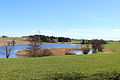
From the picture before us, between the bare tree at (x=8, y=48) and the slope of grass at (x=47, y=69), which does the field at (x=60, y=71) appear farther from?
the bare tree at (x=8, y=48)

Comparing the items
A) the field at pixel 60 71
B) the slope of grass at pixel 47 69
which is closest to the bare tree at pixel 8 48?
the slope of grass at pixel 47 69

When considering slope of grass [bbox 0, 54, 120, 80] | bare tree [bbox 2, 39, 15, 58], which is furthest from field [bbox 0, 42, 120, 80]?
bare tree [bbox 2, 39, 15, 58]

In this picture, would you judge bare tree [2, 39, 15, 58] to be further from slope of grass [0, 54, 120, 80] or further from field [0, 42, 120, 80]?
field [0, 42, 120, 80]

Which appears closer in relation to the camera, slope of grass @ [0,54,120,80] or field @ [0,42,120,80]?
field @ [0,42,120,80]

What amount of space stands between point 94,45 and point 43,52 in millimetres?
18414

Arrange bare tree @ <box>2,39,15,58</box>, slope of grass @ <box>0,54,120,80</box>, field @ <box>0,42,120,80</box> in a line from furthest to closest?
bare tree @ <box>2,39,15,58</box> → slope of grass @ <box>0,54,120,80</box> → field @ <box>0,42,120,80</box>

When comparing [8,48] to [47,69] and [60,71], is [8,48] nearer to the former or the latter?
[47,69]

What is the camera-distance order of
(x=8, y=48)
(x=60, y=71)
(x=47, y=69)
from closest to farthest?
1. (x=60, y=71)
2. (x=47, y=69)
3. (x=8, y=48)

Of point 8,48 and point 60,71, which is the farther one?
point 8,48

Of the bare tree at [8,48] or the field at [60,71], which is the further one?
the bare tree at [8,48]

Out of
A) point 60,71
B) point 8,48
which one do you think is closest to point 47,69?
Result: point 60,71

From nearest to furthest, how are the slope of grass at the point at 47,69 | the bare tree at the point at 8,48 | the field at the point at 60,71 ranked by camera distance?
the field at the point at 60,71 → the slope of grass at the point at 47,69 → the bare tree at the point at 8,48

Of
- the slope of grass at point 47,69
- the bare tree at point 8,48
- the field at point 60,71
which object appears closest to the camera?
the field at point 60,71

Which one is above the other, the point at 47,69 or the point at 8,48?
the point at 8,48
